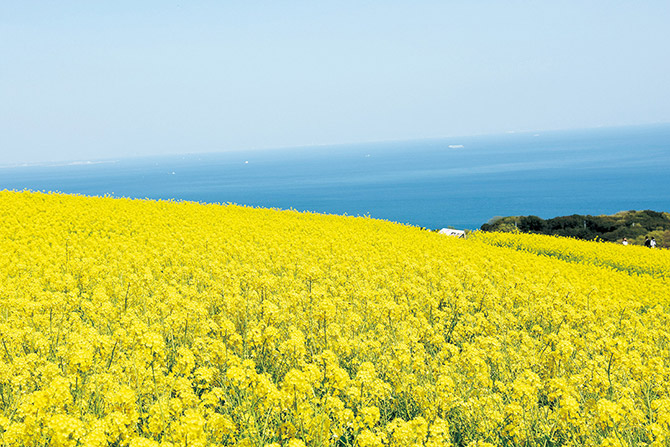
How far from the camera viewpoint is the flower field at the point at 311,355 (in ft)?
15.2

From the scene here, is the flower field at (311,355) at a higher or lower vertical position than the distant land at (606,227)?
higher

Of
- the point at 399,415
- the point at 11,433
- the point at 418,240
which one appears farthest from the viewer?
the point at 418,240

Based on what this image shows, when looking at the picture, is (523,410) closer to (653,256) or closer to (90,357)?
(90,357)

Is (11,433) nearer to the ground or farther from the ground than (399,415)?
farther from the ground

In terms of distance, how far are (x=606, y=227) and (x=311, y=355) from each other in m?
32.2

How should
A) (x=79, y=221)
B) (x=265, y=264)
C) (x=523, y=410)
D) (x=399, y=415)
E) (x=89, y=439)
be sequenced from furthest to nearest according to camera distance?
(x=79, y=221) → (x=265, y=264) → (x=399, y=415) → (x=523, y=410) → (x=89, y=439)

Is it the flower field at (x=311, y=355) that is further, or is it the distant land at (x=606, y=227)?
the distant land at (x=606, y=227)

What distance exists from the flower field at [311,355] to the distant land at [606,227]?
721 inches

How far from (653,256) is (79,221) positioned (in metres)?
23.4

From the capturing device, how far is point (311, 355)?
7043mm

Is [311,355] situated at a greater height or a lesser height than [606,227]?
greater

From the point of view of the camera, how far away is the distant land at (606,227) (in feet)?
101

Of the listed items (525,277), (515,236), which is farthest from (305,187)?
(525,277)

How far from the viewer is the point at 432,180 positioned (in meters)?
184
